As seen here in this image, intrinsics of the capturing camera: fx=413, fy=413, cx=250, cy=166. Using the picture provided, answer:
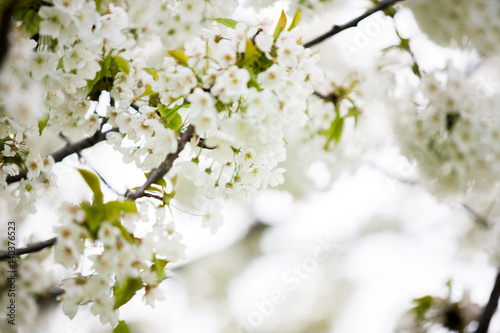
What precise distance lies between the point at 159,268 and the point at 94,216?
179 millimetres

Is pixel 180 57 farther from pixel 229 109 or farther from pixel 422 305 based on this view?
pixel 422 305

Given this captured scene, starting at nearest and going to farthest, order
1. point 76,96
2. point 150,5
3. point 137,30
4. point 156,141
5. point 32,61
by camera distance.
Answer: point 32,61, point 156,141, point 76,96, point 150,5, point 137,30

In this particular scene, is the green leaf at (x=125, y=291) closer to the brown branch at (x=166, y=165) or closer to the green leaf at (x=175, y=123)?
the brown branch at (x=166, y=165)

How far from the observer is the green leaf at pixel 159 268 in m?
0.86

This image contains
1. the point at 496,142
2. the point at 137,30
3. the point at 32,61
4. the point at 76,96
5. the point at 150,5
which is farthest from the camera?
the point at 496,142

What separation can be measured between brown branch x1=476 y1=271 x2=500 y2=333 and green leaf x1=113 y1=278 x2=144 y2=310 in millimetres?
1391

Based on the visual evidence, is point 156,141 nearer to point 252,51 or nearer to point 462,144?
point 252,51

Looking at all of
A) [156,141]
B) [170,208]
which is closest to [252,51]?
[156,141]

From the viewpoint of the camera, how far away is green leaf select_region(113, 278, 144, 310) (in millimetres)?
837

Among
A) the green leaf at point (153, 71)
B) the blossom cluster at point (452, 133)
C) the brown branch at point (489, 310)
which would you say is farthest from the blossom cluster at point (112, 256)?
the brown branch at point (489, 310)

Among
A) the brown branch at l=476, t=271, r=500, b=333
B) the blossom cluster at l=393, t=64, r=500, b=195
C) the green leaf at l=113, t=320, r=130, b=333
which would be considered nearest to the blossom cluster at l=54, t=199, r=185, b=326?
the green leaf at l=113, t=320, r=130, b=333

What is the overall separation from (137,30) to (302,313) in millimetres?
4515

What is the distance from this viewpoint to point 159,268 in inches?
34.0

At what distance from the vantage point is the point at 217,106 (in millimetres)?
883
